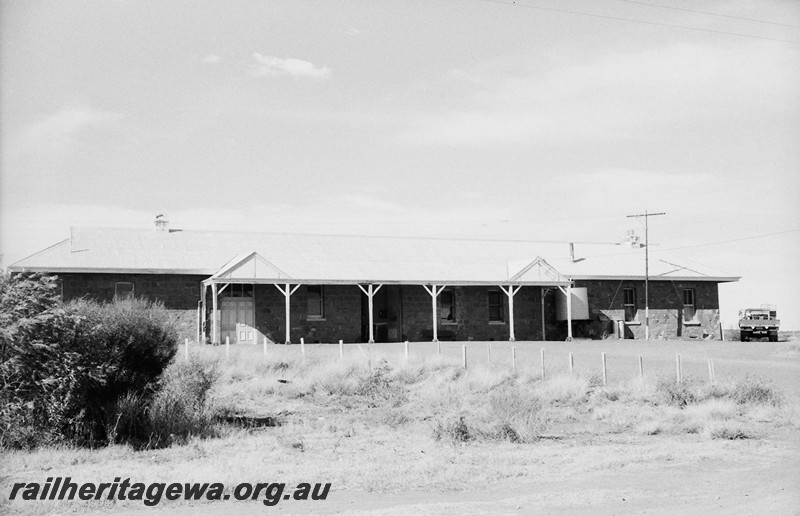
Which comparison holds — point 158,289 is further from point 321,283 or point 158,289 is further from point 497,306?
point 497,306

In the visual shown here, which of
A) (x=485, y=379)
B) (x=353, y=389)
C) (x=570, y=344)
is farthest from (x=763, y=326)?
(x=353, y=389)

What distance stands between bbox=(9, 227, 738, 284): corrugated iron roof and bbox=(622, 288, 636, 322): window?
2.84 ft

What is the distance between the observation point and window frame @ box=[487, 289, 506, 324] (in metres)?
34.6

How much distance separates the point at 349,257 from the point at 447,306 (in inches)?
177

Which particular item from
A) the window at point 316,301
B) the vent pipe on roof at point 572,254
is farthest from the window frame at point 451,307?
the vent pipe on roof at point 572,254

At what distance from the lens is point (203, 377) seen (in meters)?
16.3

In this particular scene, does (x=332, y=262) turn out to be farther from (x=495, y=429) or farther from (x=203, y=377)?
(x=495, y=429)

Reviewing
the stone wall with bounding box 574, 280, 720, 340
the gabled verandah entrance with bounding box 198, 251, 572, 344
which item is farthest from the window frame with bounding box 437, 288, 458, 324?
the stone wall with bounding box 574, 280, 720, 340

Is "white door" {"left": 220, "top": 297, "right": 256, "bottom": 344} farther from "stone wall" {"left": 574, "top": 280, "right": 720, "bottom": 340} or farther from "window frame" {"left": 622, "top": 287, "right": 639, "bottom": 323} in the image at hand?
"window frame" {"left": 622, "top": 287, "right": 639, "bottom": 323}

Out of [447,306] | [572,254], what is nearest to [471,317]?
[447,306]

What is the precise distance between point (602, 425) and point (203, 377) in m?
7.73

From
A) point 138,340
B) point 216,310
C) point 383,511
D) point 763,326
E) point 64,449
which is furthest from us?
point 763,326

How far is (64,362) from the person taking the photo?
42.4 ft

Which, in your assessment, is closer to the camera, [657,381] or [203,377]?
[203,377]
